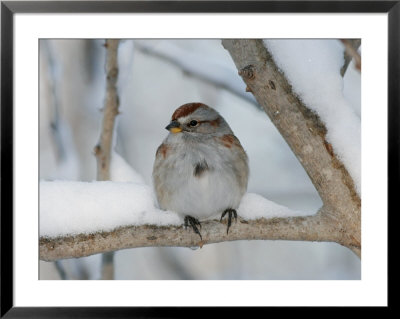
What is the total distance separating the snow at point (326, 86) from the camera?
1932 mm

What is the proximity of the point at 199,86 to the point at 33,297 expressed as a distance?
38.7 inches

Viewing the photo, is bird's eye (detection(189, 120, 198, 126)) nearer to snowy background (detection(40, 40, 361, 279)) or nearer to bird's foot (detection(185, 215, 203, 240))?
snowy background (detection(40, 40, 361, 279))

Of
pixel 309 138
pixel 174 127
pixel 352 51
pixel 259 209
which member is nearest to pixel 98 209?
pixel 174 127

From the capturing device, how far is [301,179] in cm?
209

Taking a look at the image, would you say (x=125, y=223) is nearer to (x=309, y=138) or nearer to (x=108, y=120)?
(x=108, y=120)

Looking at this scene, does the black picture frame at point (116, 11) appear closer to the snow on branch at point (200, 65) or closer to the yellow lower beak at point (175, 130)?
the snow on branch at point (200, 65)

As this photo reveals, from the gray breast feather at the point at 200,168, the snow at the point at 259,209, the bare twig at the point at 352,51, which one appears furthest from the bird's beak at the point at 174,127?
the bare twig at the point at 352,51

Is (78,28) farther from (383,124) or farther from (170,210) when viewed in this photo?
(383,124)

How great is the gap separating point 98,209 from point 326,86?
36.9 inches

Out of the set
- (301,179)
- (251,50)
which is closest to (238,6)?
(251,50)

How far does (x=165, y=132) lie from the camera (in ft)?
6.93

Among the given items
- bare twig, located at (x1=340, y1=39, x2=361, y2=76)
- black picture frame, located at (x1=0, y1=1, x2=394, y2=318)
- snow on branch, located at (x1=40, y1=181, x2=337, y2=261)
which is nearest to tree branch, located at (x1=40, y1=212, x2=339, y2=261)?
snow on branch, located at (x1=40, y1=181, x2=337, y2=261)

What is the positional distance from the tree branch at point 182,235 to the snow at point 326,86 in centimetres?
22

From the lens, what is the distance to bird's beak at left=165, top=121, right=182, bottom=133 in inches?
79.0
